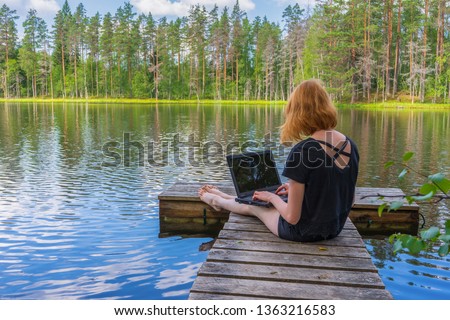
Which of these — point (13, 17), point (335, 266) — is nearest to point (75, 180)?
point (335, 266)

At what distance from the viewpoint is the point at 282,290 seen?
3260 mm

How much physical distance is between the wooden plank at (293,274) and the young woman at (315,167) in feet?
2.07

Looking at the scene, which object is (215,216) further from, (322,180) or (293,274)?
(293,274)

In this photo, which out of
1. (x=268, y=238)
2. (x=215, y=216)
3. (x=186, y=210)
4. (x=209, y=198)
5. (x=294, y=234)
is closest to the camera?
(x=294, y=234)

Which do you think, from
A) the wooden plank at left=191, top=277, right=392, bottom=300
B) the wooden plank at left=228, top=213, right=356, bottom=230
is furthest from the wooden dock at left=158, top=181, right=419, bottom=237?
the wooden plank at left=191, top=277, right=392, bottom=300

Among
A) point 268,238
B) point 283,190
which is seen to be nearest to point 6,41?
point 283,190

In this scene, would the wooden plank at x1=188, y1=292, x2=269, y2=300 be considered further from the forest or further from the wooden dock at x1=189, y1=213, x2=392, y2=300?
the forest

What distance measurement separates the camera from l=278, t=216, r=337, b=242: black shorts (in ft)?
14.0

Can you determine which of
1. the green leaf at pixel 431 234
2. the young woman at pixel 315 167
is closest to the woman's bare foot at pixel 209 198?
the young woman at pixel 315 167

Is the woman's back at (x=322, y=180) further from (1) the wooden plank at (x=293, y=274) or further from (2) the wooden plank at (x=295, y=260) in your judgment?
(1) the wooden plank at (x=293, y=274)

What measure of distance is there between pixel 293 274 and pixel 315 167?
951 millimetres

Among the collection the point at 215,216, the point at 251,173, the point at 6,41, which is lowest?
the point at 215,216

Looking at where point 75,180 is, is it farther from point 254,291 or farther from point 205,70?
point 205,70

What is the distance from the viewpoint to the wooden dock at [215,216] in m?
7.09
